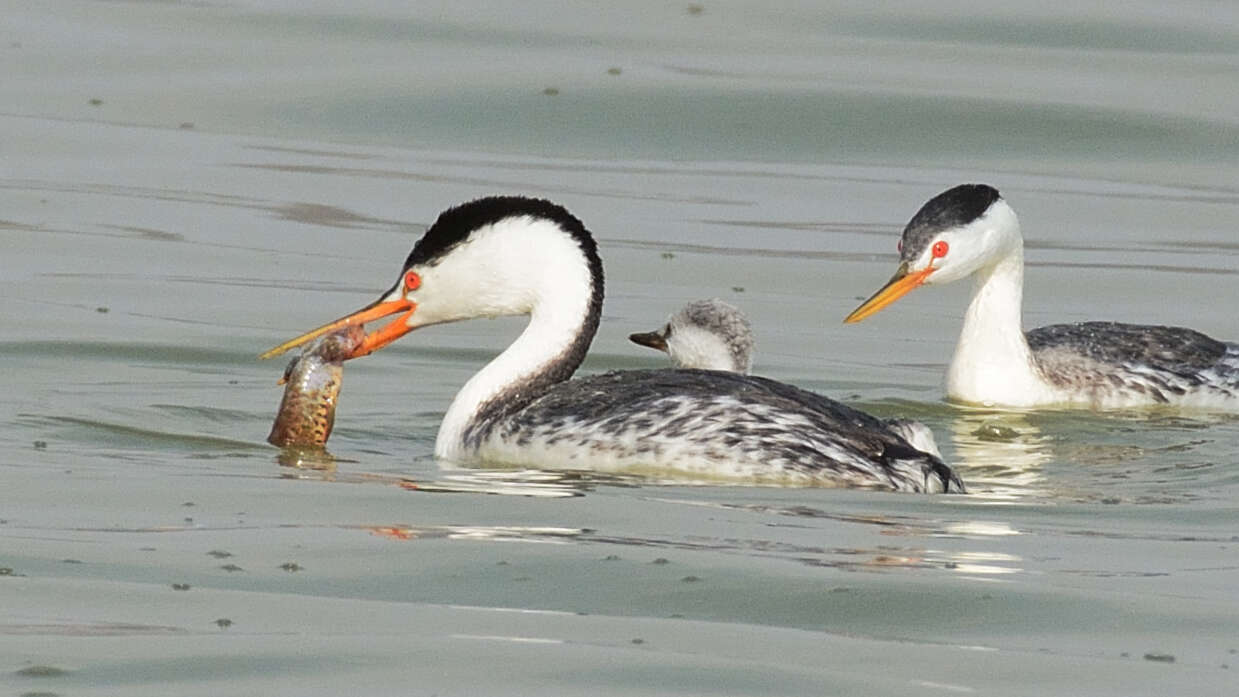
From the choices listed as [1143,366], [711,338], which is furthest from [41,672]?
[1143,366]

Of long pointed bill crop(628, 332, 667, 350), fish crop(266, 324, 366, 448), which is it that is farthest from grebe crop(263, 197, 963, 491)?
long pointed bill crop(628, 332, 667, 350)

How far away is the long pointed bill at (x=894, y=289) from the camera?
12.9 m

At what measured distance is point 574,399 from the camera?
1015cm

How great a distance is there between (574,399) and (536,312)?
27.7 inches

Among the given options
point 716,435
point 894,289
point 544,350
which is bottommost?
point 716,435

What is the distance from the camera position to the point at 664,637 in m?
7.29

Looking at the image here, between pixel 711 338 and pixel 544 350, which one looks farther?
pixel 711 338

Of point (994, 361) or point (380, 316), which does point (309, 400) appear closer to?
point (380, 316)

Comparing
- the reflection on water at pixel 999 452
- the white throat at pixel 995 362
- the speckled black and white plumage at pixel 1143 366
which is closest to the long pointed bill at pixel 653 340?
the reflection on water at pixel 999 452

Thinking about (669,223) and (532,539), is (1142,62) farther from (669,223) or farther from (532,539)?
(532,539)

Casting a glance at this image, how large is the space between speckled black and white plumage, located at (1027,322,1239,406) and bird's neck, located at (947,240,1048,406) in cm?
12

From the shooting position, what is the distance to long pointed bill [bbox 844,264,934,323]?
12859mm

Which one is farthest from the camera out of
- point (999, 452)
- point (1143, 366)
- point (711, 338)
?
point (1143, 366)

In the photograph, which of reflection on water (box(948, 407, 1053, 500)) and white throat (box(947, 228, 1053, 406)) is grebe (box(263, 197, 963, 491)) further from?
white throat (box(947, 228, 1053, 406))
